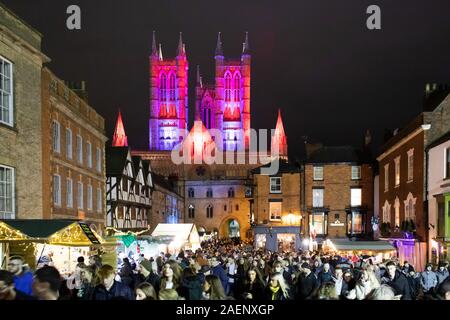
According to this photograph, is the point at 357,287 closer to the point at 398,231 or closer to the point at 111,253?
the point at 111,253

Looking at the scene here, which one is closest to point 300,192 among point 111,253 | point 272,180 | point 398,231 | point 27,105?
point 272,180

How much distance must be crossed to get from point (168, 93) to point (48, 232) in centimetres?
11014

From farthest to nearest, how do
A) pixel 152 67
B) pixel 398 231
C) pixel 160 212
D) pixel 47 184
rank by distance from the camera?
pixel 152 67, pixel 160 212, pixel 398 231, pixel 47 184

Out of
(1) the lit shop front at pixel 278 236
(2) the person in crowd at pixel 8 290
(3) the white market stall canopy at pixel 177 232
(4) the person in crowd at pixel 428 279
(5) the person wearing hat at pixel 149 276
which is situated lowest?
(1) the lit shop front at pixel 278 236

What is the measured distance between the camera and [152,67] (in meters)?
127

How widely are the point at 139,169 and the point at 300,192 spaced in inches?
610

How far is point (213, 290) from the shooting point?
10.0m

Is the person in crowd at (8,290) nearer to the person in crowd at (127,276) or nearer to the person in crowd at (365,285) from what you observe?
the person in crowd at (365,285)

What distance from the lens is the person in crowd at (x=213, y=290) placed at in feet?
32.6

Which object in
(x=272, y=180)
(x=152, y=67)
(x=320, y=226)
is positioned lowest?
(x=320, y=226)

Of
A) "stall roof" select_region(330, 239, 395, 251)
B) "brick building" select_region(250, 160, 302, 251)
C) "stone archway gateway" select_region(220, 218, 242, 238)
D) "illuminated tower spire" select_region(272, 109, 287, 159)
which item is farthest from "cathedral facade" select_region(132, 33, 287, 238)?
"stall roof" select_region(330, 239, 395, 251)

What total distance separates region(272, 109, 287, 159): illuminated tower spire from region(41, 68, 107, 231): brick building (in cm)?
8626

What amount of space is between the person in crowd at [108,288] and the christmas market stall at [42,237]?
25.5ft

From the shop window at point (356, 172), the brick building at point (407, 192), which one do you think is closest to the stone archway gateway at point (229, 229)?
the shop window at point (356, 172)
